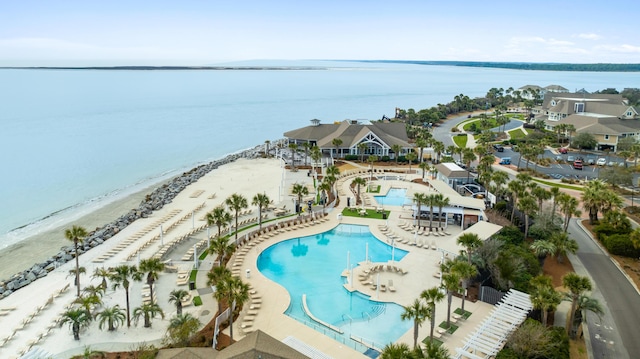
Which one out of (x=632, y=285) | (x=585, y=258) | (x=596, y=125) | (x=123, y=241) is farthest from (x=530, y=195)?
(x=596, y=125)

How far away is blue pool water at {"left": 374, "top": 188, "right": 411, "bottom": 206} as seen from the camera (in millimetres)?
48344

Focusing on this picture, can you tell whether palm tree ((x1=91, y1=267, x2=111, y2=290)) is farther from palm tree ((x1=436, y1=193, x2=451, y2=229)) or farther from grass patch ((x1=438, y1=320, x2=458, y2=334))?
palm tree ((x1=436, y1=193, x2=451, y2=229))

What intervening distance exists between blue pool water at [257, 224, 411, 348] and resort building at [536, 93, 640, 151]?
182 feet

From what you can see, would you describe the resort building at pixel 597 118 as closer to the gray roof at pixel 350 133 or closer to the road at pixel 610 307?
the gray roof at pixel 350 133

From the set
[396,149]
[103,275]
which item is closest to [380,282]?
[103,275]

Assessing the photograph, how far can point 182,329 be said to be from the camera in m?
22.3

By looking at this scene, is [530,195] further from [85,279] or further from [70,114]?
[70,114]

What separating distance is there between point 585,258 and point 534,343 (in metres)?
16.1

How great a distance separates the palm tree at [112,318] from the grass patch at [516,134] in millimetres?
77505

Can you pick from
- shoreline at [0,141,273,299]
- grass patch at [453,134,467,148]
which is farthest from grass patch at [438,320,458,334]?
grass patch at [453,134,467,148]

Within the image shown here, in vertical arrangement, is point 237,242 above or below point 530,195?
below

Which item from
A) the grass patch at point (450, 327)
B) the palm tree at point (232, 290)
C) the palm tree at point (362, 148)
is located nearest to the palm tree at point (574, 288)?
the grass patch at point (450, 327)

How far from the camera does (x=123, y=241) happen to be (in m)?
39.4

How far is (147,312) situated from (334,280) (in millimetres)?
12535
